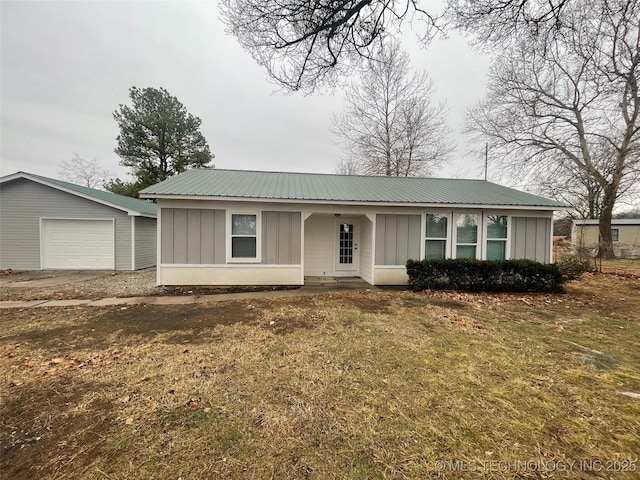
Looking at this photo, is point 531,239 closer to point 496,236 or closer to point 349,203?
point 496,236

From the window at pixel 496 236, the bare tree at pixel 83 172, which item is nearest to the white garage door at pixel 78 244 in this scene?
the window at pixel 496 236

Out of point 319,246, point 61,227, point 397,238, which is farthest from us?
point 61,227

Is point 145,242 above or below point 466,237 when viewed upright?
below

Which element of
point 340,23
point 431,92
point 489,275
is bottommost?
point 489,275

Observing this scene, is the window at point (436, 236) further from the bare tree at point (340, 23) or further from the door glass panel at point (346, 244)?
the bare tree at point (340, 23)

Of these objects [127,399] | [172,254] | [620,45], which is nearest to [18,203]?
[172,254]

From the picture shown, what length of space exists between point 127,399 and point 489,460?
3144 mm

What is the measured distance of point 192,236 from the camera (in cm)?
778

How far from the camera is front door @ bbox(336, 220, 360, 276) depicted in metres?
9.93

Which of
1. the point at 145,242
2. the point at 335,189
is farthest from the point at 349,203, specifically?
the point at 145,242

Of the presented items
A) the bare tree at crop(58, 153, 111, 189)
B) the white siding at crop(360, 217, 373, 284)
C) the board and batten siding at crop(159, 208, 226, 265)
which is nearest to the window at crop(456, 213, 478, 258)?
the white siding at crop(360, 217, 373, 284)

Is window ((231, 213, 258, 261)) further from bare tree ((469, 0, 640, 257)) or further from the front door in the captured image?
bare tree ((469, 0, 640, 257))

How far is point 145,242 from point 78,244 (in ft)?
7.77

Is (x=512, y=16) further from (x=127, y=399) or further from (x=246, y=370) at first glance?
(x=127, y=399)
